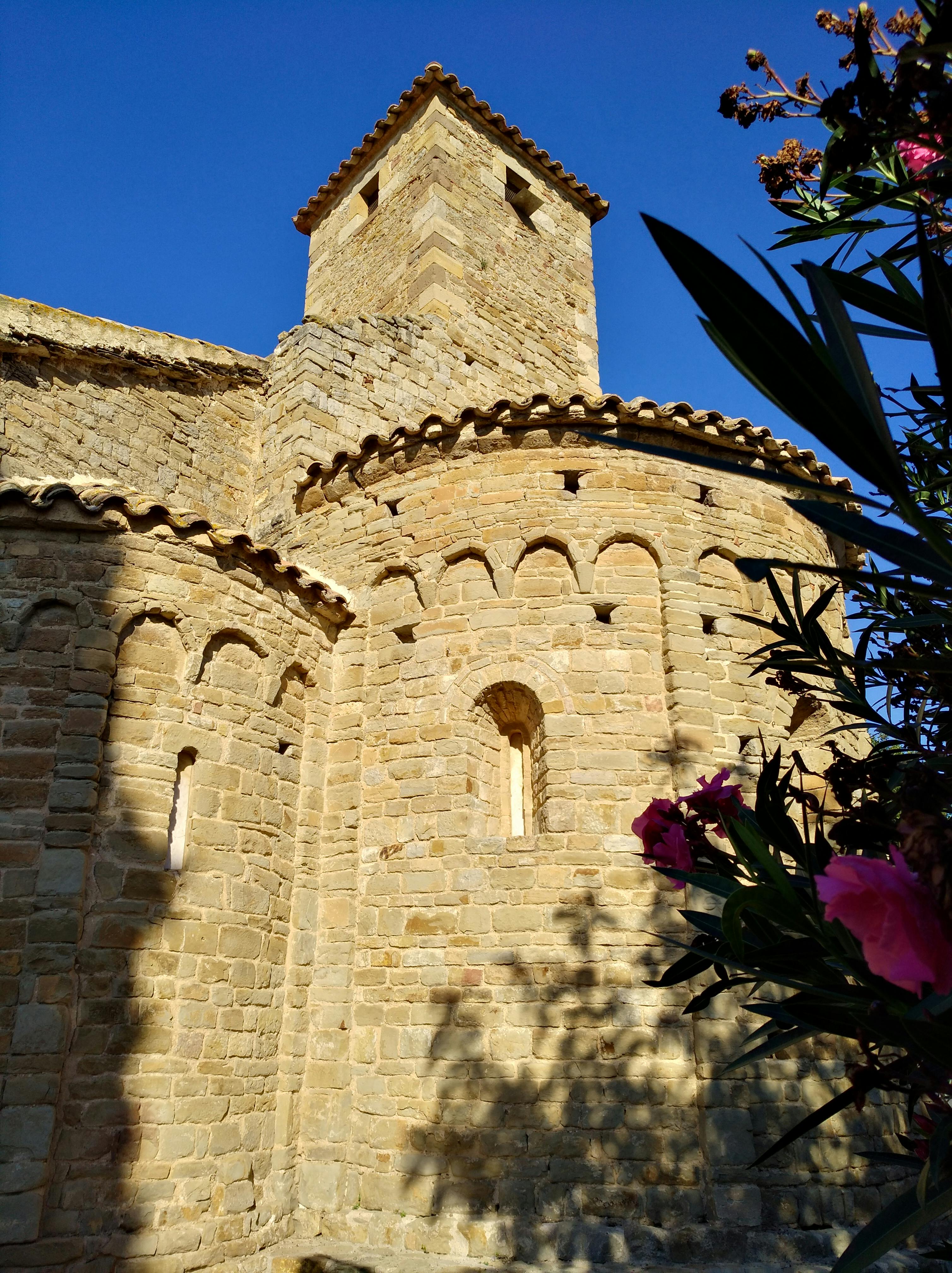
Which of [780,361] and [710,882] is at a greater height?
[780,361]

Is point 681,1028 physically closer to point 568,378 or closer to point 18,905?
point 18,905

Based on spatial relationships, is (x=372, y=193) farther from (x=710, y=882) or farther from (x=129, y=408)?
(x=710, y=882)

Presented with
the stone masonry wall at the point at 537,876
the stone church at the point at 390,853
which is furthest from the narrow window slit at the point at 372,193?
the stone masonry wall at the point at 537,876

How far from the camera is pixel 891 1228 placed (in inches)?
78.9

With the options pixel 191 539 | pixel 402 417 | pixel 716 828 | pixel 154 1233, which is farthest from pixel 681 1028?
pixel 402 417

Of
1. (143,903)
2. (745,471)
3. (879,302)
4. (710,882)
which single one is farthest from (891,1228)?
(143,903)

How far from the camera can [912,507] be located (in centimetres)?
192

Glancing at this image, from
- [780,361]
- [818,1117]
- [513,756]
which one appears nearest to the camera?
[780,361]

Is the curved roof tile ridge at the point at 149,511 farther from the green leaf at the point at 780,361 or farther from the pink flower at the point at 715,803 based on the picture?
the green leaf at the point at 780,361

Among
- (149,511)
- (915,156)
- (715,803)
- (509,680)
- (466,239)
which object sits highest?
(466,239)

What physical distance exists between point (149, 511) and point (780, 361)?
5.51 metres

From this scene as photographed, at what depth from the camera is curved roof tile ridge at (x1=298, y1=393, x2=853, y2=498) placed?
7750 millimetres

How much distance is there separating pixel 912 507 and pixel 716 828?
1.34 m

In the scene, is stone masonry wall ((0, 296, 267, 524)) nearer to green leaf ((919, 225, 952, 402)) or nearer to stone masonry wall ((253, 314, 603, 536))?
stone masonry wall ((253, 314, 603, 536))
